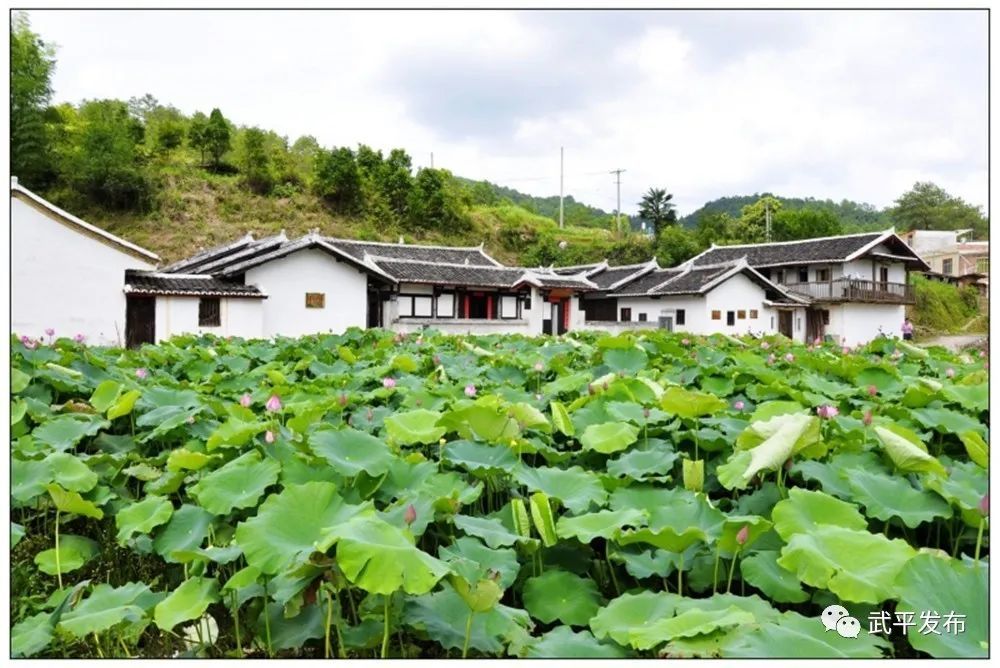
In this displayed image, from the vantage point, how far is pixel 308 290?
1669 cm

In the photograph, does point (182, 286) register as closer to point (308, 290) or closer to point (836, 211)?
point (308, 290)

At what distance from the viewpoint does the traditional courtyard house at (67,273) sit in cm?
1253

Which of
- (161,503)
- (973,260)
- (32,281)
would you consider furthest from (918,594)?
(973,260)

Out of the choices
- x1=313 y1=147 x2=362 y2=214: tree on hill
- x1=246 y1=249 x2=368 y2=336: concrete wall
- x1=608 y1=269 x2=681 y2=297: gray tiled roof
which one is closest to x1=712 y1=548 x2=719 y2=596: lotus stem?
x1=246 y1=249 x2=368 y2=336: concrete wall

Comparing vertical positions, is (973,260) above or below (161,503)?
above

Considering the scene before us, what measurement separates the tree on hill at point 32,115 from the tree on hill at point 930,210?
40.6m

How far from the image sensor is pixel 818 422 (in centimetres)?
148

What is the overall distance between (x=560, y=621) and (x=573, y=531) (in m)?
0.16

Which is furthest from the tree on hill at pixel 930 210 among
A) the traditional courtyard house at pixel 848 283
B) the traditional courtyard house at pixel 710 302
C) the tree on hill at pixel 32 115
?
the tree on hill at pixel 32 115

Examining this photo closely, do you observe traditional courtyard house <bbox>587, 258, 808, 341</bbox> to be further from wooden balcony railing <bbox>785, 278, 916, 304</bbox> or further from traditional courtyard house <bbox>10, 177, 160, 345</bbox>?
traditional courtyard house <bbox>10, 177, 160, 345</bbox>

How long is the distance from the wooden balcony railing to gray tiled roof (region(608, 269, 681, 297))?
177 inches

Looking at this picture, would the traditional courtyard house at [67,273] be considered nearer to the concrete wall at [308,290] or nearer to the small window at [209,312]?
the small window at [209,312]

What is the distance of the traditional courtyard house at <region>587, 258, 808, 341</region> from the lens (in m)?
21.6

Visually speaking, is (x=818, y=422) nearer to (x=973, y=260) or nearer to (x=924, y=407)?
(x=924, y=407)
